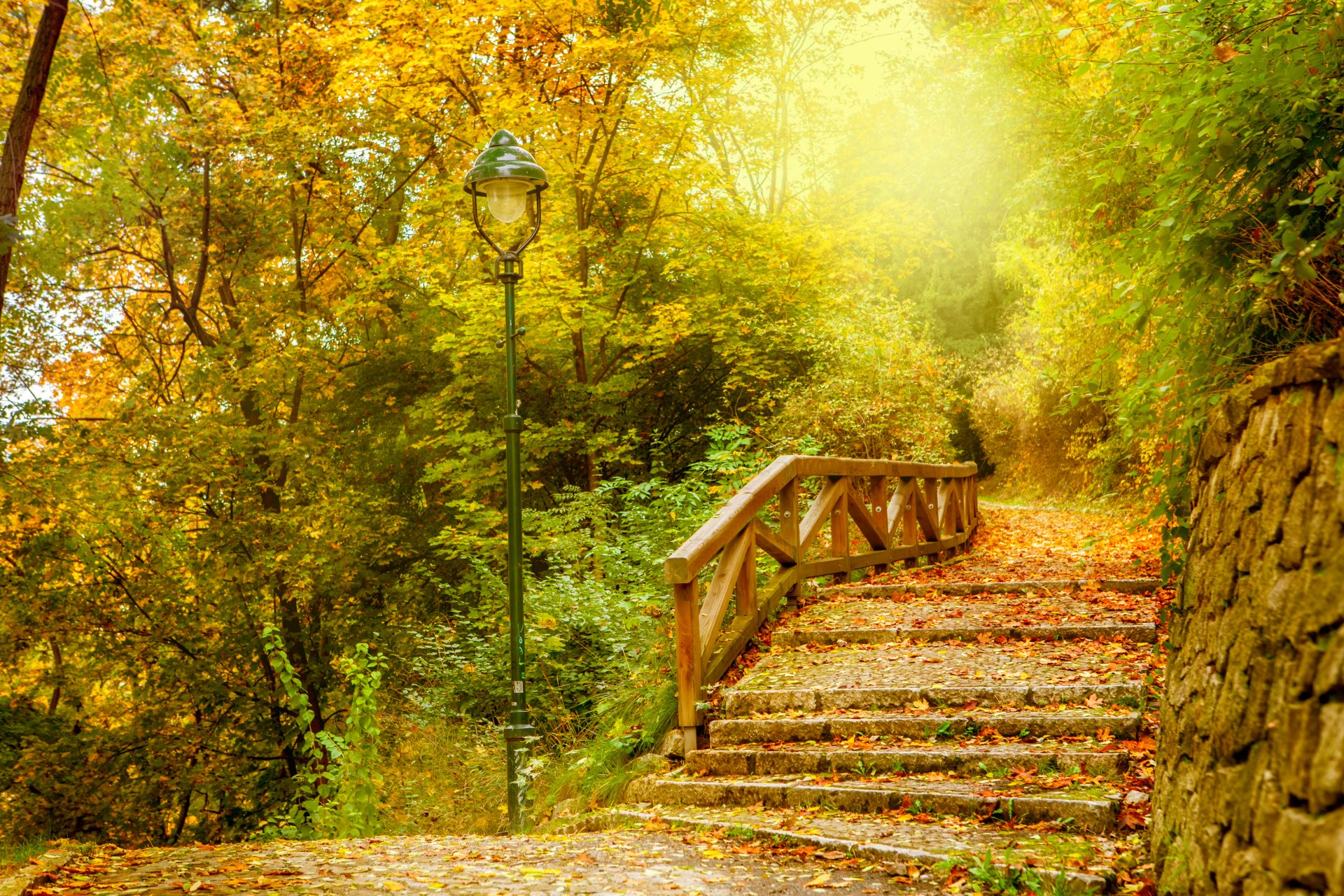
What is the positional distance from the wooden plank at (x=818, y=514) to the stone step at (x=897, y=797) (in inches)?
102

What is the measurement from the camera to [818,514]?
7973mm

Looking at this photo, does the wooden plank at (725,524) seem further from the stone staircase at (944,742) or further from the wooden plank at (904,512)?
the wooden plank at (904,512)

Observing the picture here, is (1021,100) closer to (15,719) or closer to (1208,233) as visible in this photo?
(1208,233)

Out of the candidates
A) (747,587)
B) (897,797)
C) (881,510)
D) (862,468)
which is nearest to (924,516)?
(881,510)

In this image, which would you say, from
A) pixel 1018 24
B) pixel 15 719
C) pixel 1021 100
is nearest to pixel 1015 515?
pixel 1021 100

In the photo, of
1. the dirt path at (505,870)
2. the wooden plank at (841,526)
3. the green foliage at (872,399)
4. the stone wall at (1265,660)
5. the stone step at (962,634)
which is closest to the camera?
the stone wall at (1265,660)

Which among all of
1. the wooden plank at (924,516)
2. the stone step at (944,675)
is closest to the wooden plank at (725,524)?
the stone step at (944,675)

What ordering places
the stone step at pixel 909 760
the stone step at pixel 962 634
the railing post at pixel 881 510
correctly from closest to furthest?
the stone step at pixel 909 760, the stone step at pixel 962 634, the railing post at pixel 881 510

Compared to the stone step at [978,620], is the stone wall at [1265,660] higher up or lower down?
higher up

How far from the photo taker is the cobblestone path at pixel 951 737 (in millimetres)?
4086

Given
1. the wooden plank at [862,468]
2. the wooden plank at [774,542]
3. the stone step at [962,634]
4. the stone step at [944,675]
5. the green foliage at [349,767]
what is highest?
the wooden plank at [862,468]

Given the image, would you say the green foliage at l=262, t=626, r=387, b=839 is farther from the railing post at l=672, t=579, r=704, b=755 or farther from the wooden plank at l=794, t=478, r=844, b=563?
the wooden plank at l=794, t=478, r=844, b=563

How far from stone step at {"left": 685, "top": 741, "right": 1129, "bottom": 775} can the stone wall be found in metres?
1.02

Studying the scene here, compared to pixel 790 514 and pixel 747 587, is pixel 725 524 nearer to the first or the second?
pixel 747 587
